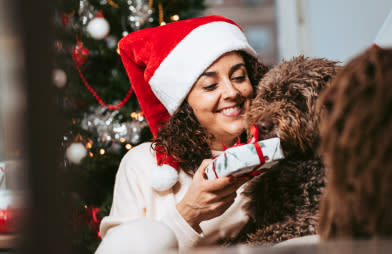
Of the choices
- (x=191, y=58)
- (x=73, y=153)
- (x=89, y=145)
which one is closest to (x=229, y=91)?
(x=191, y=58)

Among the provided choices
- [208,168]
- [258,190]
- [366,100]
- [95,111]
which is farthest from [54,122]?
[95,111]

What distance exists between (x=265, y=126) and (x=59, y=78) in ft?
1.93

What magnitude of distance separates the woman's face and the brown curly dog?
2.07ft

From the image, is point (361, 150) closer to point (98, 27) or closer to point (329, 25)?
point (98, 27)

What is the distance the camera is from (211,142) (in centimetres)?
123

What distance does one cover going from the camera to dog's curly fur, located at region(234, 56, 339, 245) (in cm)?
90

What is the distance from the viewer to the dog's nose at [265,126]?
2.93 ft

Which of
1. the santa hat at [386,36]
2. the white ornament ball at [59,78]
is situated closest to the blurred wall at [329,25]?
the santa hat at [386,36]

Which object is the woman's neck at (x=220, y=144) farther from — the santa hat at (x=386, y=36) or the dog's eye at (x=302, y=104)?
the santa hat at (x=386, y=36)

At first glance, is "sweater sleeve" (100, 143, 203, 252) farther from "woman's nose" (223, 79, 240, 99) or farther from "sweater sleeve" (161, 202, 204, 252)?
"woman's nose" (223, 79, 240, 99)

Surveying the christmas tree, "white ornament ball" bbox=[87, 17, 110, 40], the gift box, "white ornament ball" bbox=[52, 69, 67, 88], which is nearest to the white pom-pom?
the gift box

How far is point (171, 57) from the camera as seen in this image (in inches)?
46.7

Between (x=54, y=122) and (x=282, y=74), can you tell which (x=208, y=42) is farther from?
(x=54, y=122)

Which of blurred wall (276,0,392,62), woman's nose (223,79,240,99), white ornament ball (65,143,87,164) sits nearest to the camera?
white ornament ball (65,143,87,164)
